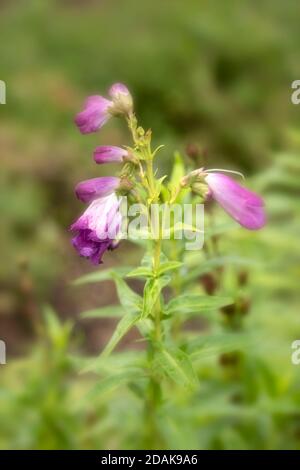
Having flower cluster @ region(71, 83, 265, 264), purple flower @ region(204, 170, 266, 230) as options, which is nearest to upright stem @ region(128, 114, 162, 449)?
flower cluster @ region(71, 83, 265, 264)

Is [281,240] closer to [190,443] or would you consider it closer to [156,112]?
[190,443]

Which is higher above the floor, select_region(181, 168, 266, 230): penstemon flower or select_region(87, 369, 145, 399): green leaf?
select_region(181, 168, 266, 230): penstemon flower

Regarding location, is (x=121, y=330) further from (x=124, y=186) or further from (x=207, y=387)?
(x=207, y=387)

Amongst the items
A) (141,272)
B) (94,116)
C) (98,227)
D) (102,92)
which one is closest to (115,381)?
(141,272)

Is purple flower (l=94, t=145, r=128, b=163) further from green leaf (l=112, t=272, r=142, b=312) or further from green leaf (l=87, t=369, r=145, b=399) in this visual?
green leaf (l=87, t=369, r=145, b=399)

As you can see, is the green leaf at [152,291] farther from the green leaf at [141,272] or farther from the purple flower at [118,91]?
the purple flower at [118,91]

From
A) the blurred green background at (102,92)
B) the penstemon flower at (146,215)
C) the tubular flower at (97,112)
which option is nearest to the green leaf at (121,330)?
the penstemon flower at (146,215)
